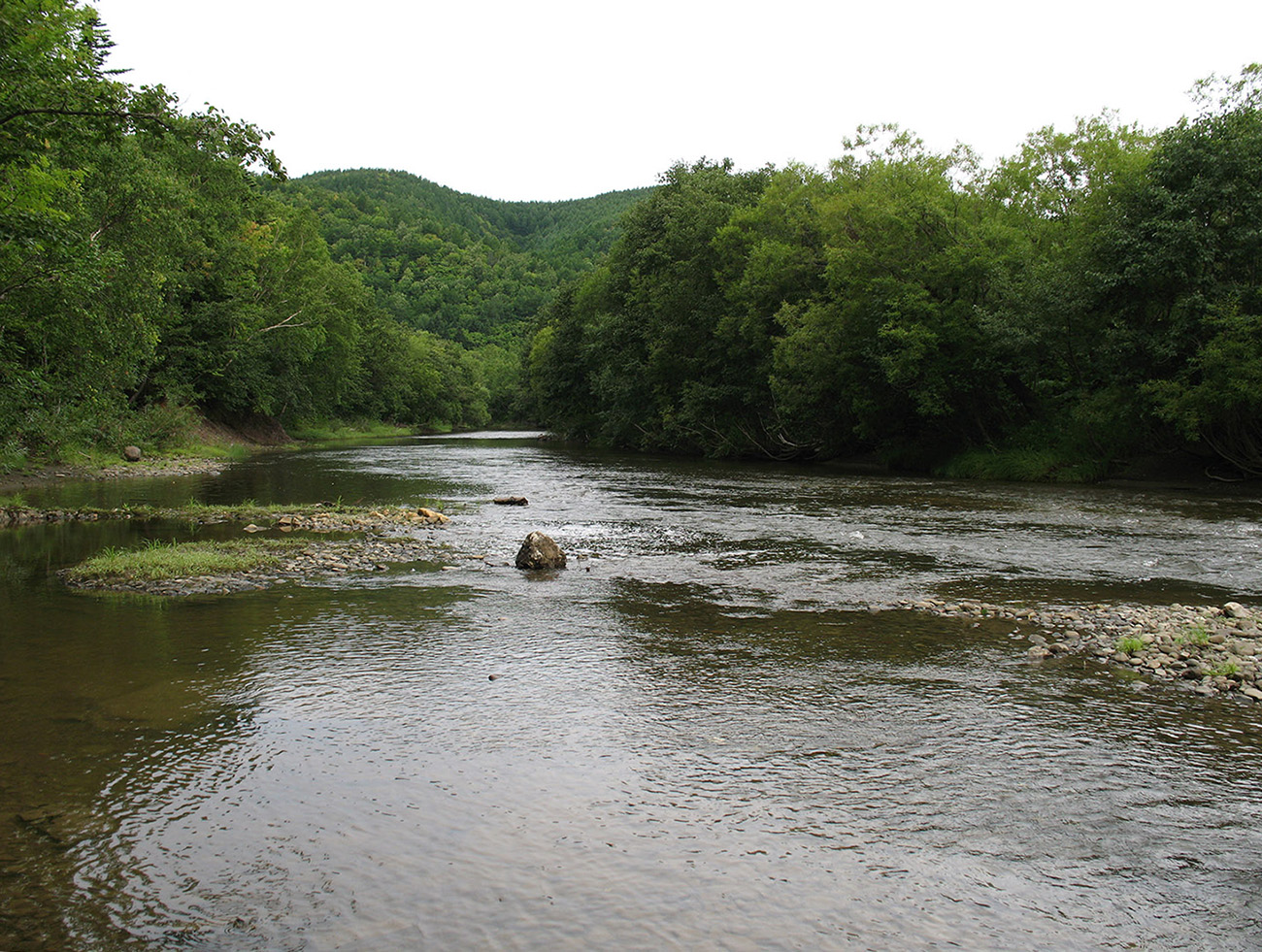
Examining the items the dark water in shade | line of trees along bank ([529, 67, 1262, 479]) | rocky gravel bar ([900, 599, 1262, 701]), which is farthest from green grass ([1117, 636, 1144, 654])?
line of trees along bank ([529, 67, 1262, 479])

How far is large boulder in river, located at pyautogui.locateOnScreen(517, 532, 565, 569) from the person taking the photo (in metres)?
16.0

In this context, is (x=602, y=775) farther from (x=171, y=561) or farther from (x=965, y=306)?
(x=965, y=306)

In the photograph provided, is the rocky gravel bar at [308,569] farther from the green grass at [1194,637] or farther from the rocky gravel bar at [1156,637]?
the green grass at [1194,637]

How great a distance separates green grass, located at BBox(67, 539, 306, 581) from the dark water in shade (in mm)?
992

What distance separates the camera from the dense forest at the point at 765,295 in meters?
21.3

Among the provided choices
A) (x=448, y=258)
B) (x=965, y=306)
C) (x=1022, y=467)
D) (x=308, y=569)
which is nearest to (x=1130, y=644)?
(x=308, y=569)

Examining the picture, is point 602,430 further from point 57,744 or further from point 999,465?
point 57,744

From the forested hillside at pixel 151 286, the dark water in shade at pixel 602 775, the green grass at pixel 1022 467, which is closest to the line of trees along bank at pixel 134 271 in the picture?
the forested hillside at pixel 151 286

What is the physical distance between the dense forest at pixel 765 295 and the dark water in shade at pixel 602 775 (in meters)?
8.61

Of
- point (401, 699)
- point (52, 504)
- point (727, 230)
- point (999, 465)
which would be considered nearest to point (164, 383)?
point (52, 504)

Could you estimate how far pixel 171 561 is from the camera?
14.7 metres

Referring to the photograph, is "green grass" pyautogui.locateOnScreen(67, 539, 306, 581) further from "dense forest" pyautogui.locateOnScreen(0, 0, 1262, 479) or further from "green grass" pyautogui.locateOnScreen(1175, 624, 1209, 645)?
"green grass" pyautogui.locateOnScreen(1175, 624, 1209, 645)

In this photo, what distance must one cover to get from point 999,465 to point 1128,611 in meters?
26.8

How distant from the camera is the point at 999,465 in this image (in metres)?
37.4
